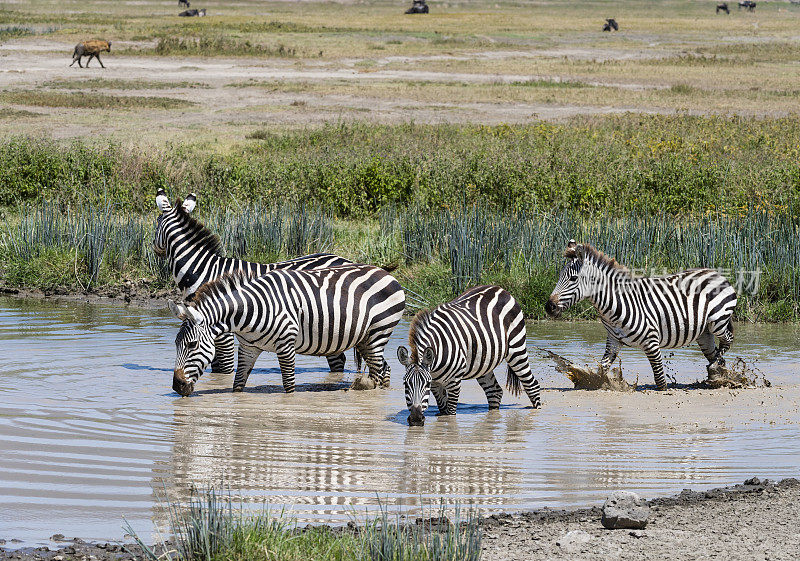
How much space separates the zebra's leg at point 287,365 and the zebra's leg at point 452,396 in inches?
59.9

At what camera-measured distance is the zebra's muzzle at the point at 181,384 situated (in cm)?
941

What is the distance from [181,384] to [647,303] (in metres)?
4.23

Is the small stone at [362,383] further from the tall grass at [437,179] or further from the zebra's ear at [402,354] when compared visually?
the tall grass at [437,179]

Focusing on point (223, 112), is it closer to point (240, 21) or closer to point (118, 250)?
point (118, 250)

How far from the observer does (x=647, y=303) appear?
10281 millimetres

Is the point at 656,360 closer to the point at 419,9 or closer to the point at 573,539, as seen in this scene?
the point at 573,539

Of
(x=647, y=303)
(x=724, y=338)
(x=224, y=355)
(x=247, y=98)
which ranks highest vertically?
(x=247, y=98)

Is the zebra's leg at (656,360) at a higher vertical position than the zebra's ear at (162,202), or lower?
lower

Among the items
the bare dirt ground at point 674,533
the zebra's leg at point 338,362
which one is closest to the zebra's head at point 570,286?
the zebra's leg at point 338,362

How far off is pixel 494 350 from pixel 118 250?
7938mm

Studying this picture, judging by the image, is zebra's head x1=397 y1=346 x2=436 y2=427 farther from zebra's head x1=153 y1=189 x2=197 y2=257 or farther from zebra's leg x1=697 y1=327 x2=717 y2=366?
zebra's head x1=153 y1=189 x2=197 y2=257

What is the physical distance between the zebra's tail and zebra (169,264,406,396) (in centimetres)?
129

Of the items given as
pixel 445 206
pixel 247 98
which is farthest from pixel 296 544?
pixel 247 98

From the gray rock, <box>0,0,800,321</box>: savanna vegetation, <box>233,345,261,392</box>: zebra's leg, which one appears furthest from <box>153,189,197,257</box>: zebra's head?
the gray rock
